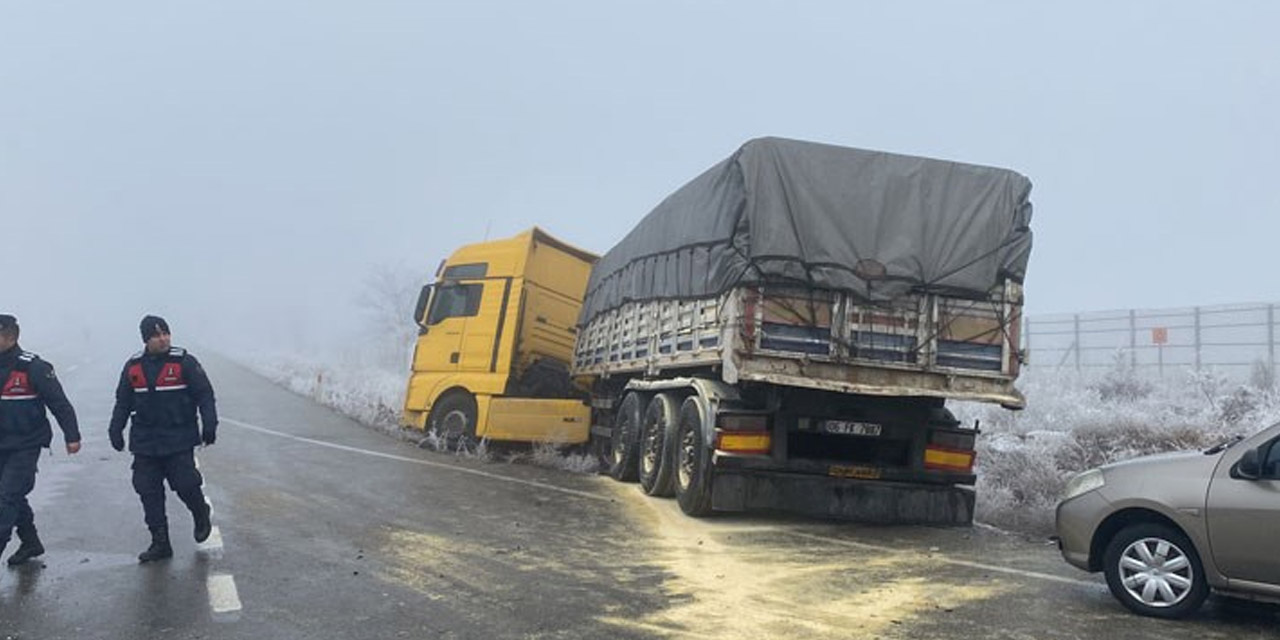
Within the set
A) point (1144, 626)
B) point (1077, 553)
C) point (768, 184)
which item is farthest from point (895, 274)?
point (1144, 626)

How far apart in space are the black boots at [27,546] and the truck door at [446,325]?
8280 millimetres

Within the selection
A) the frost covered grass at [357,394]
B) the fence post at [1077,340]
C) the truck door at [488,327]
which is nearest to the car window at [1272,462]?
the truck door at [488,327]

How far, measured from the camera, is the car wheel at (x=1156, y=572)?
5.39 metres

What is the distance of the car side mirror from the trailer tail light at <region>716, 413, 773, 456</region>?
3.89 metres

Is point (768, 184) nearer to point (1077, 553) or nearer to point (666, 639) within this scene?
point (1077, 553)

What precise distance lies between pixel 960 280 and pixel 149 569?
675 cm

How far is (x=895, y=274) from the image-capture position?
8.20m

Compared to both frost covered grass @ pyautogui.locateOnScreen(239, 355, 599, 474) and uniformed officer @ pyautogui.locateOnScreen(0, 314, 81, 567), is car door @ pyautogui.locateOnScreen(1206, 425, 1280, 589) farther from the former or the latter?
frost covered grass @ pyautogui.locateOnScreen(239, 355, 599, 474)

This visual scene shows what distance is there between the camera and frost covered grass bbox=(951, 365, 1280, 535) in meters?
9.96

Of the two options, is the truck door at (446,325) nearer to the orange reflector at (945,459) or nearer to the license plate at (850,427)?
the license plate at (850,427)

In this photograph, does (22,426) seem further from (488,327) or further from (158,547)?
(488,327)

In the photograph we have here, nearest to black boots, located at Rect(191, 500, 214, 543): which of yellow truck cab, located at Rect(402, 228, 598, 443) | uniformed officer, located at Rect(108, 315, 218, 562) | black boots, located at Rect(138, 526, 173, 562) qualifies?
uniformed officer, located at Rect(108, 315, 218, 562)

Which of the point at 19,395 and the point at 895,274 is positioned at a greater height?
the point at 895,274

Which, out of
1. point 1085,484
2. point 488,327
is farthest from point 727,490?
point 488,327
